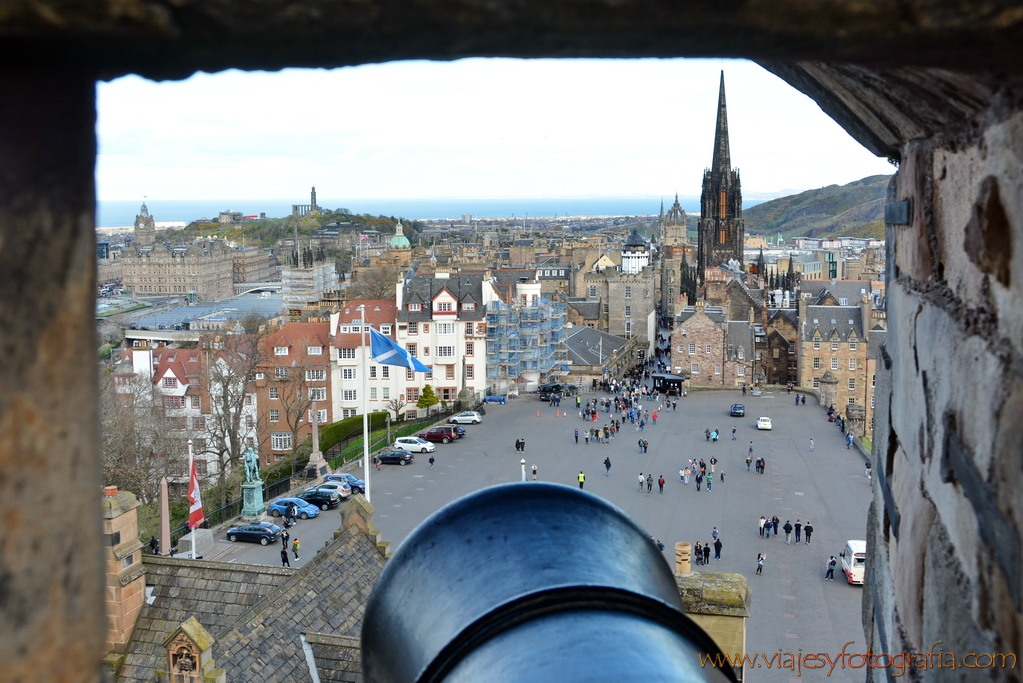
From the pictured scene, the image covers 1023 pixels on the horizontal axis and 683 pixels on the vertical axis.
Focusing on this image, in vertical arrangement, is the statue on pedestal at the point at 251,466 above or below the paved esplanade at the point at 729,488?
above

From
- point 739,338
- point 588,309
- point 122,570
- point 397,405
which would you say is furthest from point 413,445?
point 588,309

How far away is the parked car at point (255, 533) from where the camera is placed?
2500cm

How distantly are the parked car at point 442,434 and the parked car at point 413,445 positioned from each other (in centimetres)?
143

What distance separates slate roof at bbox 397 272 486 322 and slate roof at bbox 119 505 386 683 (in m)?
38.0

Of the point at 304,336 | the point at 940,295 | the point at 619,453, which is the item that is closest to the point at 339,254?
the point at 304,336

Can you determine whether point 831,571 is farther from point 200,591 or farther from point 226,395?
point 226,395

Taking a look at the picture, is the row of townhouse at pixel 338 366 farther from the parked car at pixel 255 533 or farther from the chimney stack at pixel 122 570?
the chimney stack at pixel 122 570

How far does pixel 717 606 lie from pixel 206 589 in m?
6.39

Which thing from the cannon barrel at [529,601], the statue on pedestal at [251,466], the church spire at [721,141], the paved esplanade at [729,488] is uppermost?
the church spire at [721,141]

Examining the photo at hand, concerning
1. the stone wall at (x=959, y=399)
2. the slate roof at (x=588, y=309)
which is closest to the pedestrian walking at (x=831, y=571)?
the stone wall at (x=959, y=399)

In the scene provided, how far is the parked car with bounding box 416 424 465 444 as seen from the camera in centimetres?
3909

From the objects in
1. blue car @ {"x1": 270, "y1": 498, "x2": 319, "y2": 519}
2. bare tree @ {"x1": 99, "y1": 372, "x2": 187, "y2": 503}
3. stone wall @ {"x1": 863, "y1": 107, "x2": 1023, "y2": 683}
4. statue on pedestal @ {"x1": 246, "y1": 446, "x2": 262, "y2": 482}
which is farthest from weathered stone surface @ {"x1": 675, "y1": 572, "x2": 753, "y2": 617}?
bare tree @ {"x1": 99, "y1": 372, "x2": 187, "y2": 503}

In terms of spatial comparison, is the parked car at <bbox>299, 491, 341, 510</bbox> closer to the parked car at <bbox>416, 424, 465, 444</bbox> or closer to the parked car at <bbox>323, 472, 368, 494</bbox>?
the parked car at <bbox>323, 472, 368, 494</bbox>

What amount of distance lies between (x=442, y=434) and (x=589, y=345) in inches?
893
